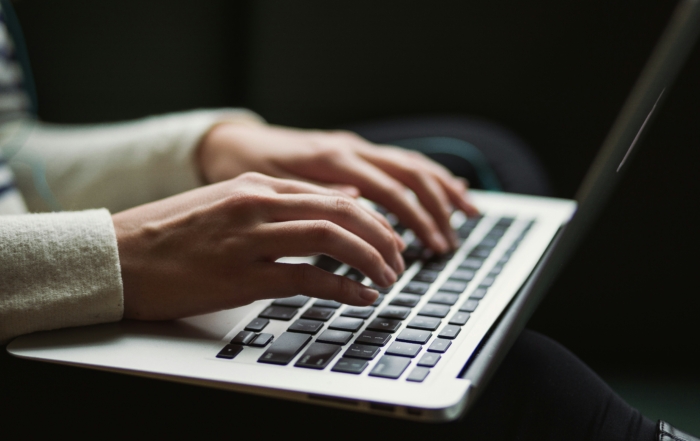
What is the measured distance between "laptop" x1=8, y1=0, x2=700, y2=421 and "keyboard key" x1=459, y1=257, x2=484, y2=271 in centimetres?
4

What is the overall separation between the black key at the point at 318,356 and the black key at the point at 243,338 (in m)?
0.05

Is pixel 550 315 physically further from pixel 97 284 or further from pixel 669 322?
pixel 97 284

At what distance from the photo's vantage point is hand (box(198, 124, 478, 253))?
2.18 ft

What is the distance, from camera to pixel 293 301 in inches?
20.3

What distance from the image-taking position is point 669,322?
859mm

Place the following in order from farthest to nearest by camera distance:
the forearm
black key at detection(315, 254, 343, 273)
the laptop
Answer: the forearm
black key at detection(315, 254, 343, 273)
the laptop

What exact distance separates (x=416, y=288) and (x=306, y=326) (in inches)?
4.9

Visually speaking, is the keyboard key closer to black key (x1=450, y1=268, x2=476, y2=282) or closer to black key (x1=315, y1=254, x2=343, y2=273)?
black key (x1=450, y1=268, x2=476, y2=282)

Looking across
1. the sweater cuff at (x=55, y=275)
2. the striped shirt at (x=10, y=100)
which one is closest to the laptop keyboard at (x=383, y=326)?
the sweater cuff at (x=55, y=275)

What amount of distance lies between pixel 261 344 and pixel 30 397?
0.61ft

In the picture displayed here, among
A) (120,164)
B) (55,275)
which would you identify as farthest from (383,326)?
(120,164)

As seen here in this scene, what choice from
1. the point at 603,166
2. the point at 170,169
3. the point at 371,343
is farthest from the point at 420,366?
the point at 170,169

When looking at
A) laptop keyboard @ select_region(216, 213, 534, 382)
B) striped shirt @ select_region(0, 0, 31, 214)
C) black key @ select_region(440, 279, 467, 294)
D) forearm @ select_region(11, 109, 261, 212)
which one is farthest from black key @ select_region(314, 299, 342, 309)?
striped shirt @ select_region(0, 0, 31, 214)

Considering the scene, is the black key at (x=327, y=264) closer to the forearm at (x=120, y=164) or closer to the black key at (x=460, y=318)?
the black key at (x=460, y=318)
